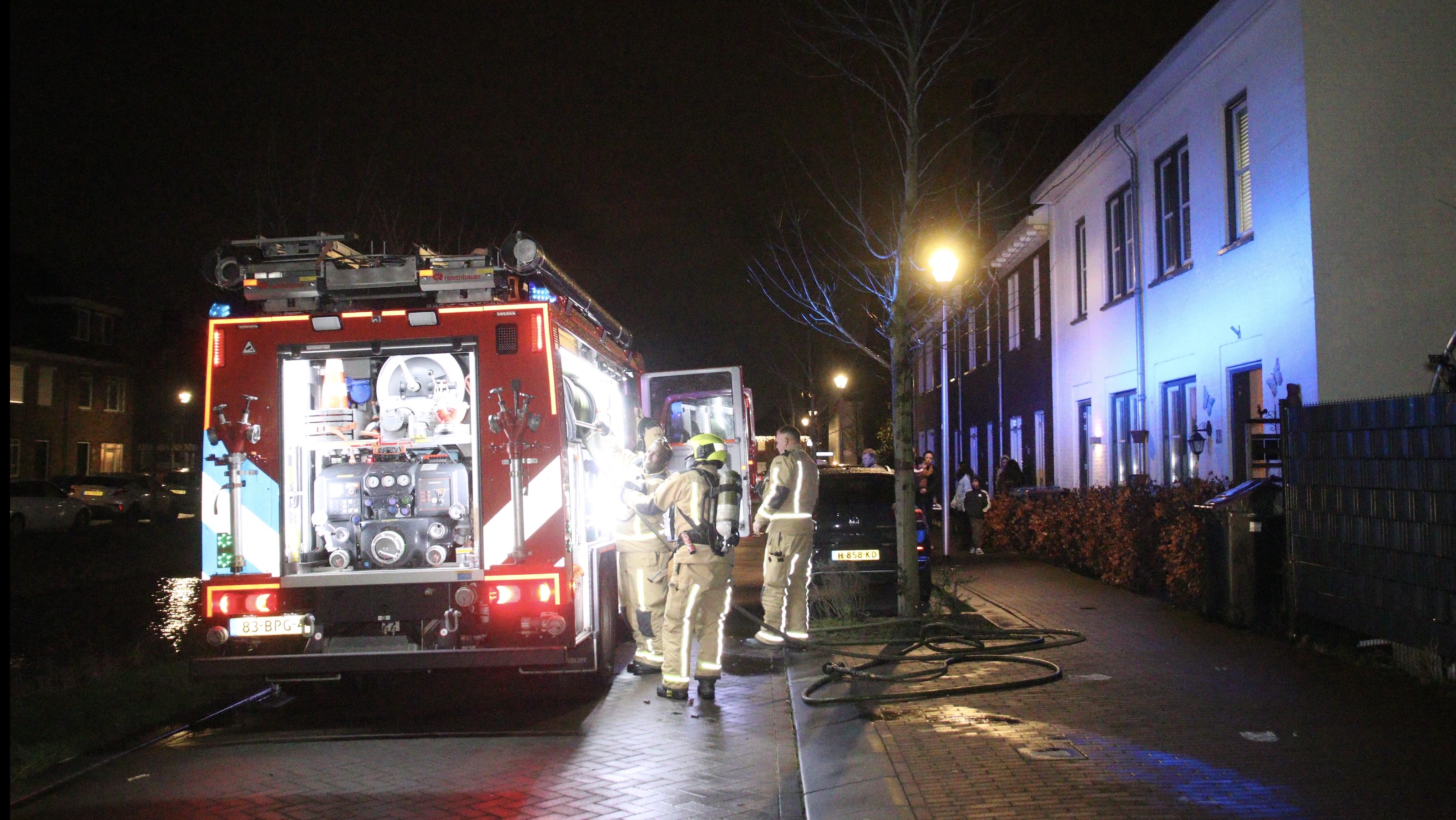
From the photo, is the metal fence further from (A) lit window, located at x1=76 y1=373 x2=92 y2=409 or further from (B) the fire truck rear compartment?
(A) lit window, located at x1=76 y1=373 x2=92 y2=409

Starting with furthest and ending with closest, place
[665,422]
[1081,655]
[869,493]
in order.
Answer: [665,422] < [869,493] < [1081,655]

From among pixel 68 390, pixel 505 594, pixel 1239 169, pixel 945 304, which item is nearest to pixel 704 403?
pixel 945 304

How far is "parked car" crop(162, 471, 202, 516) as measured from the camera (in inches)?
1555

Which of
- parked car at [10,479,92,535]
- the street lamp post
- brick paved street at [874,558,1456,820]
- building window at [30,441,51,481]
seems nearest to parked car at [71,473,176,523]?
parked car at [10,479,92,535]

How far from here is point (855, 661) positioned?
31.5ft

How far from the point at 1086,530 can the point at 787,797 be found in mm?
10114

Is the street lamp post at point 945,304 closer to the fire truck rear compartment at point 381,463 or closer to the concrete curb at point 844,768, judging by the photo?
the concrete curb at point 844,768

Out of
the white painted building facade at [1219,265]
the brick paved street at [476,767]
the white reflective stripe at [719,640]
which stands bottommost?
the brick paved street at [476,767]

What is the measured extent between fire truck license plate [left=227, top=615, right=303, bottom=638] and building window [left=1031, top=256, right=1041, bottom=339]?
63.9ft

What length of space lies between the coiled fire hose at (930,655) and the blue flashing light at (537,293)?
10.4 ft

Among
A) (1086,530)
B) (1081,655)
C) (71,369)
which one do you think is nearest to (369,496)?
(1081,655)

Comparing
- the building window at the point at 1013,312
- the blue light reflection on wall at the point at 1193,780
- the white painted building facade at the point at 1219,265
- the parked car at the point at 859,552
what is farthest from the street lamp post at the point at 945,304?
the building window at the point at 1013,312

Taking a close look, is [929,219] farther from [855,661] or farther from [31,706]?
[31,706]

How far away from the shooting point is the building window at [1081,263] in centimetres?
2144
